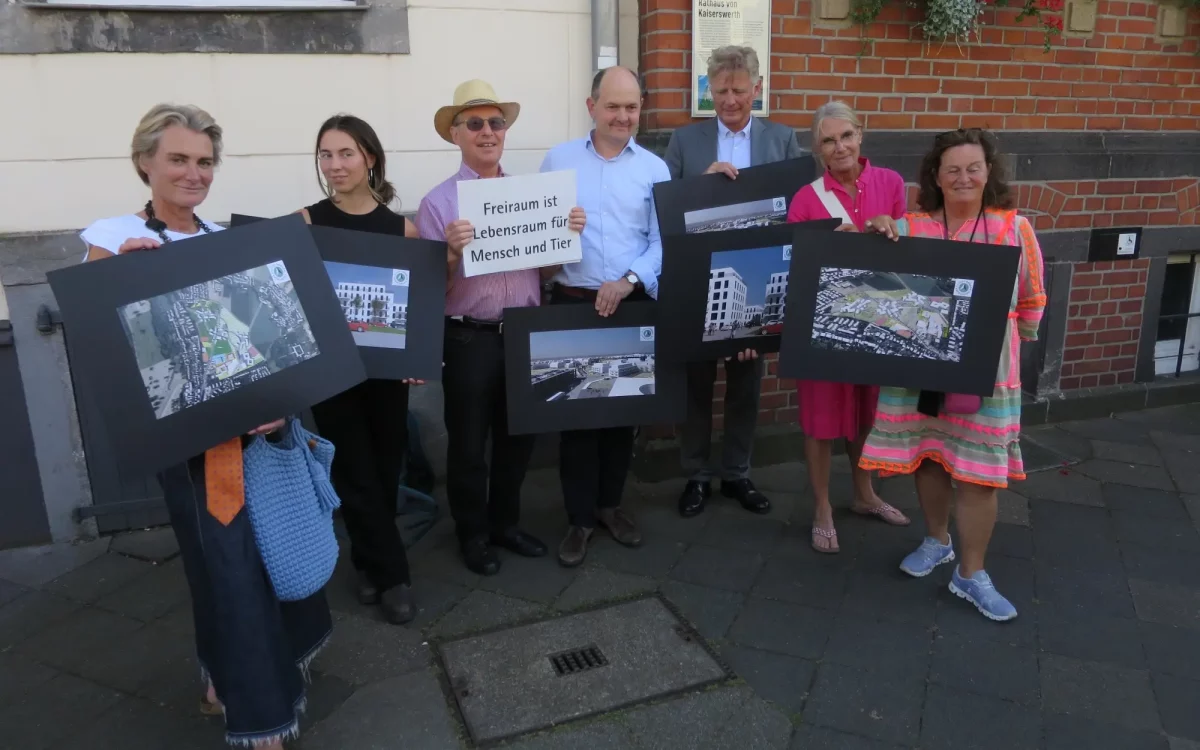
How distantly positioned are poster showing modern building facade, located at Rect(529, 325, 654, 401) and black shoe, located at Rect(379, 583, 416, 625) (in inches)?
37.9

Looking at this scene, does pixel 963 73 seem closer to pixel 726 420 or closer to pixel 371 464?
pixel 726 420

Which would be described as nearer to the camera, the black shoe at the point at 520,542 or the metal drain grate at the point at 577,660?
the metal drain grate at the point at 577,660

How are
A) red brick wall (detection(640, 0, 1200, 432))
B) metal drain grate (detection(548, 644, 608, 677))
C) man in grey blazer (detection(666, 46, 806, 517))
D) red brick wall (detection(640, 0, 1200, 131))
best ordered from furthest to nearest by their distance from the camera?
1. red brick wall (detection(640, 0, 1200, 432))
2. red brick wall (detection(640, 0, 1200, 131))
3. man in grey blazer (detection(666, 46, 806, 517))
4. metal drain grate (detection(548, 644, 608, 677))

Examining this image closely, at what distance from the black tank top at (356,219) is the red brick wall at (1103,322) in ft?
15.2

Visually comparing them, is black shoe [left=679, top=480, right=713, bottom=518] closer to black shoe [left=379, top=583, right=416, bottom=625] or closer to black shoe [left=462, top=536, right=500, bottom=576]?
black shoe [left=462, top=536, right=500, bottom=576]

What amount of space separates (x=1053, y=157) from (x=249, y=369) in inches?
202

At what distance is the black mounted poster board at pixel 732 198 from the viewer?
3.50 metres

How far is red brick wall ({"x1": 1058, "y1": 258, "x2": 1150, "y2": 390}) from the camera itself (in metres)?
5.64

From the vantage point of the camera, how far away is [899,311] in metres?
3.09

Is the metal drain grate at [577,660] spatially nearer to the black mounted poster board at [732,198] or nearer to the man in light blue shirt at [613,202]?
the man in light blue shirt at [613,202]

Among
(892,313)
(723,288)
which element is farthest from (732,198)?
(892,313)

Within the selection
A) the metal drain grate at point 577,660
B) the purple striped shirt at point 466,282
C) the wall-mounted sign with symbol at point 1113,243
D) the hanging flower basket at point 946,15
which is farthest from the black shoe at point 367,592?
the wall-mounted sign with symbol at point 1113,243

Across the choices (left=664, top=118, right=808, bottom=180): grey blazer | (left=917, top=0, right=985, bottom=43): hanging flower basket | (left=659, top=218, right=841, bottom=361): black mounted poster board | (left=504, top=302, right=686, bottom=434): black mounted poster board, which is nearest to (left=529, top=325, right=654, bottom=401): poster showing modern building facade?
(left=504, top=302, right=686, bottom=434): black mounted poster board

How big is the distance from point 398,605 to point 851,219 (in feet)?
8.10
